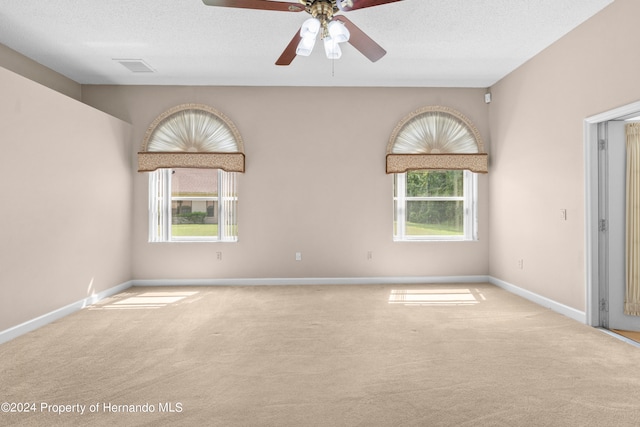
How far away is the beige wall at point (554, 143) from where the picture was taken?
331 cm

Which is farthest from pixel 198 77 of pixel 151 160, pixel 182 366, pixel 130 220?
pixel 182 366

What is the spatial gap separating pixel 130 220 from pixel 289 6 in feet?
13.9

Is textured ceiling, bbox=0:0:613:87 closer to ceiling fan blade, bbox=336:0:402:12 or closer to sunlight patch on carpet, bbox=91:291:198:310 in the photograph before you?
ceiling fan blade, bbox=336:0:402:12

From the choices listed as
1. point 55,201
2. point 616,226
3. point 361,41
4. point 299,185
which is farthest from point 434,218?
point 55,201

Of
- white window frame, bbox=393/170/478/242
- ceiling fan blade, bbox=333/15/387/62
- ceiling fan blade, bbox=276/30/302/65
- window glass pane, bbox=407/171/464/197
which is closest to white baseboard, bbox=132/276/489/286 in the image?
white window frame, bbox=393/170/478/242

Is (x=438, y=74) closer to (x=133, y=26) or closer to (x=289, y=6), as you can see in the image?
(x=289, y=6)

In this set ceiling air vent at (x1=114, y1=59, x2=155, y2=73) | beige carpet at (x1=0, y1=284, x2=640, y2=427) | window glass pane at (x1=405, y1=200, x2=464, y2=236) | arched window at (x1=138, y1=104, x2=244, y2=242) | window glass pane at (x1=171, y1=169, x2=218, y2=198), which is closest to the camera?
beige carpet at (x1=0, y1=284, x2=640, y2=427)

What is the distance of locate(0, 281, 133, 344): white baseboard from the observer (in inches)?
131

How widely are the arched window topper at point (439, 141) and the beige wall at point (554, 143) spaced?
322mm

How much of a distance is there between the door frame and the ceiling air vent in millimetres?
5094

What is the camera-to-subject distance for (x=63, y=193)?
4.05 metres

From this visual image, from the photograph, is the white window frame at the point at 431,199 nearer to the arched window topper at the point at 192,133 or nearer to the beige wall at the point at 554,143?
the beige wall at the point at 554,143

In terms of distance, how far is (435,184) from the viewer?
5.74m

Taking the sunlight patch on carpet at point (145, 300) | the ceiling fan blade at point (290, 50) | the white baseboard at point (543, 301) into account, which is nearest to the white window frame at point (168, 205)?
the sunlight patch on carpet at point (145, 300)
